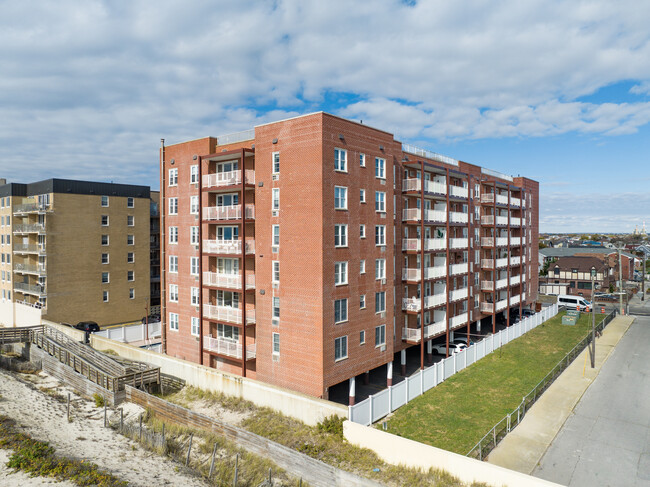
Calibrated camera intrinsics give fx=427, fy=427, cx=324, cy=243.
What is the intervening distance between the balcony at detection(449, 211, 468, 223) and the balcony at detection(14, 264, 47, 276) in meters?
45.5

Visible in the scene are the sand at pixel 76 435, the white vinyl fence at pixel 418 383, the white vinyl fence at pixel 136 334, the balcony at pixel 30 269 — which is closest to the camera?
the sand at pixel 76 435

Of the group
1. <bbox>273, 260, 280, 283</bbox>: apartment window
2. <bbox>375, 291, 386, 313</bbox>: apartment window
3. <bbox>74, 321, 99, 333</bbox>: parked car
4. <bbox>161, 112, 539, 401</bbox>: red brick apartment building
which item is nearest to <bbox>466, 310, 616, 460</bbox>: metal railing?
<bbox>161, 112, 539, 401</bbox>: red brick apartment building

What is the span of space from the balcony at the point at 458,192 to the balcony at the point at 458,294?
29.3 ft

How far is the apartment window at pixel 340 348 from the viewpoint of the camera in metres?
27.6

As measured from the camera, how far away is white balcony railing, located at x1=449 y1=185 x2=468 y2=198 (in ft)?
131

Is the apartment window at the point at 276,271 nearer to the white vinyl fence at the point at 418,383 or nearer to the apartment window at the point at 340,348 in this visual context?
the apartment window at the point at 340,348

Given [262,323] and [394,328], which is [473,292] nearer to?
[394,328]

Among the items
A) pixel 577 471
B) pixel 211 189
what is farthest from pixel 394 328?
pixel 211 189

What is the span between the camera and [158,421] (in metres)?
26.4

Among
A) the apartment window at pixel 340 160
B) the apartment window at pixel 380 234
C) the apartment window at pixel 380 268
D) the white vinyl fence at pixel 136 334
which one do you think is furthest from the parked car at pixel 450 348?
the white vinyl fence at pixel 136 334

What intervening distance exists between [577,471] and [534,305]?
4493cm

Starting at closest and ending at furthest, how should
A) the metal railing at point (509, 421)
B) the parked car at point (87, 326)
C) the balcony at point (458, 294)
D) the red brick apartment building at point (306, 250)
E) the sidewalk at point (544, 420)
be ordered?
1. the sidewalk at point (544, 420)
2. the metal railing at point (509, 421)
3. the red brick apartment building at point (306, 250)
4. the balcony at point (458, 294)
5. the parked car at point (87, 326)

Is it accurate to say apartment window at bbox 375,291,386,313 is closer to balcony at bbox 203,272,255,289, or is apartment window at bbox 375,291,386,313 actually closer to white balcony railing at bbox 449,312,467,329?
balcony at bbox 203,272,255,289

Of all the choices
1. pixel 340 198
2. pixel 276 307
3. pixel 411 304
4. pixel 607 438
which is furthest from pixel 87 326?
pixel 607 438
